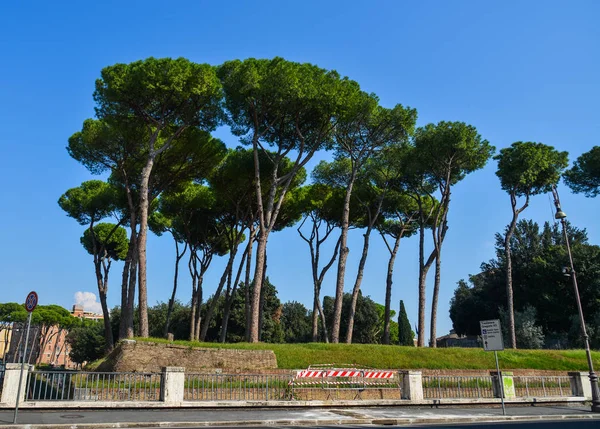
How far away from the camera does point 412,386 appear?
15.1 m

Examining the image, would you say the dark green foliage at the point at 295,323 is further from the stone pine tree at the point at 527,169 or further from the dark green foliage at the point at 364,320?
the stone pine tree at the point at 527,169

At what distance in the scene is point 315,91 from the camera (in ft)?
75.8

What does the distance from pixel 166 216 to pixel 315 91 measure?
17.1m

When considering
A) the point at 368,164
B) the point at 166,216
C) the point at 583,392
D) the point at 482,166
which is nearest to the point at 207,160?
the point at 166,216

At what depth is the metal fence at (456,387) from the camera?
16.3 m

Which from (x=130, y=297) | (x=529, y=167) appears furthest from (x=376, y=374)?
(x=529, y=167)

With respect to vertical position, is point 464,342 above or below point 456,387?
above

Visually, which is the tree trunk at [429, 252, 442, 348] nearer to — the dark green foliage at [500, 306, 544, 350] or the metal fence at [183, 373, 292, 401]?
the dark green foliage at [500, 306, 544, 350]

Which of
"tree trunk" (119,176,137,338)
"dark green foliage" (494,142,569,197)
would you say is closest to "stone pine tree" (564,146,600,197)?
"dark green foliage" (494,142,569,197)

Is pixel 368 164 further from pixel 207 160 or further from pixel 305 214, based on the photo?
pixel 207 160

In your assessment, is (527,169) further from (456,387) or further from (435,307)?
(456,387)

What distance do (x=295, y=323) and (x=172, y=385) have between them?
43.9m

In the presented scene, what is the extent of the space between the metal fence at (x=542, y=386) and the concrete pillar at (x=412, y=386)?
202 inches

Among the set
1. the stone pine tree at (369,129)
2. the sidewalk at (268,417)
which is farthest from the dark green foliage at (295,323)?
the sidewalk at (268,417)
